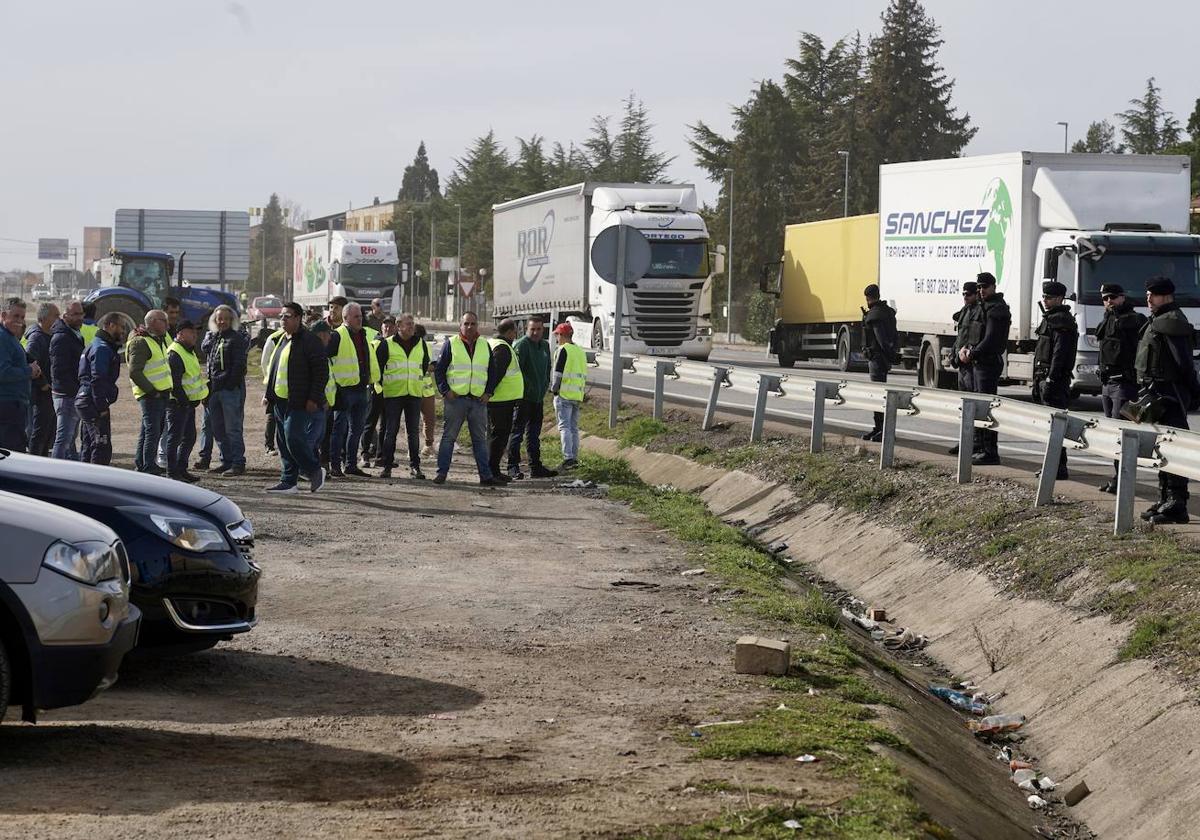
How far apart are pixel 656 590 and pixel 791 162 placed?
86.1 metres

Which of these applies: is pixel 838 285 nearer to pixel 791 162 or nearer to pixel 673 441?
pixel 673 441

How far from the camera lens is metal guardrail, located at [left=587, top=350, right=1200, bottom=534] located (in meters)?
11.3

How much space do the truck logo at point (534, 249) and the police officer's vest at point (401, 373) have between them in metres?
23.1

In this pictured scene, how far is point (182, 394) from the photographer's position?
58.7 ft

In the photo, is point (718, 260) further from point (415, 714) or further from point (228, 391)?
point (415, 714)

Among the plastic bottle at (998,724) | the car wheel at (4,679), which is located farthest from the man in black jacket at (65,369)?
the car wheel at (4,679)

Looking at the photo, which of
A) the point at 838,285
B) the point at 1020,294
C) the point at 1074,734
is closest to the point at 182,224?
the point at 838,285

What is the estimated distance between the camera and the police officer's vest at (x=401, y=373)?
19.2 meters

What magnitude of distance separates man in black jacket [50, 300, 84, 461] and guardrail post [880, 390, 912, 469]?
7927 mm

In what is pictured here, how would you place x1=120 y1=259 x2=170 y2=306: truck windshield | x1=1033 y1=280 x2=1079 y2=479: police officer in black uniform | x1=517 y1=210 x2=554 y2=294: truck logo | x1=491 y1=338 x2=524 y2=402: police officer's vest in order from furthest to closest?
x1=120 y1=259 x2=170 y2=306: truck windshield, x1=517 y1=210 x2=554 y2=294: truck logo, x1=491 y1=338 x2=524 y2=402: police officer's vest, x1=1033 y1=280 x2=1079 y2=479: police officer in black uniform

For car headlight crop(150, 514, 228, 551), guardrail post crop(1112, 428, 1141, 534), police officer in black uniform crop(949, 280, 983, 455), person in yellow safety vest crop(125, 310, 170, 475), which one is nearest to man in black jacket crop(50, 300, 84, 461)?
person in yellow safety vest crop(125, 310, 170, 475)

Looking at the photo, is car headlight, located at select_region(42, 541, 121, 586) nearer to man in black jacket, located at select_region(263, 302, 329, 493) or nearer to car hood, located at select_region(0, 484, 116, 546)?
car hood, located at select_region(0, 484, 116, 546)

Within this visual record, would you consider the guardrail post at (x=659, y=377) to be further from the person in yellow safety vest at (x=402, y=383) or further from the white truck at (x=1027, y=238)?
the white truck at (x=1027, y=238)

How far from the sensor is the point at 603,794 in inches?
248
